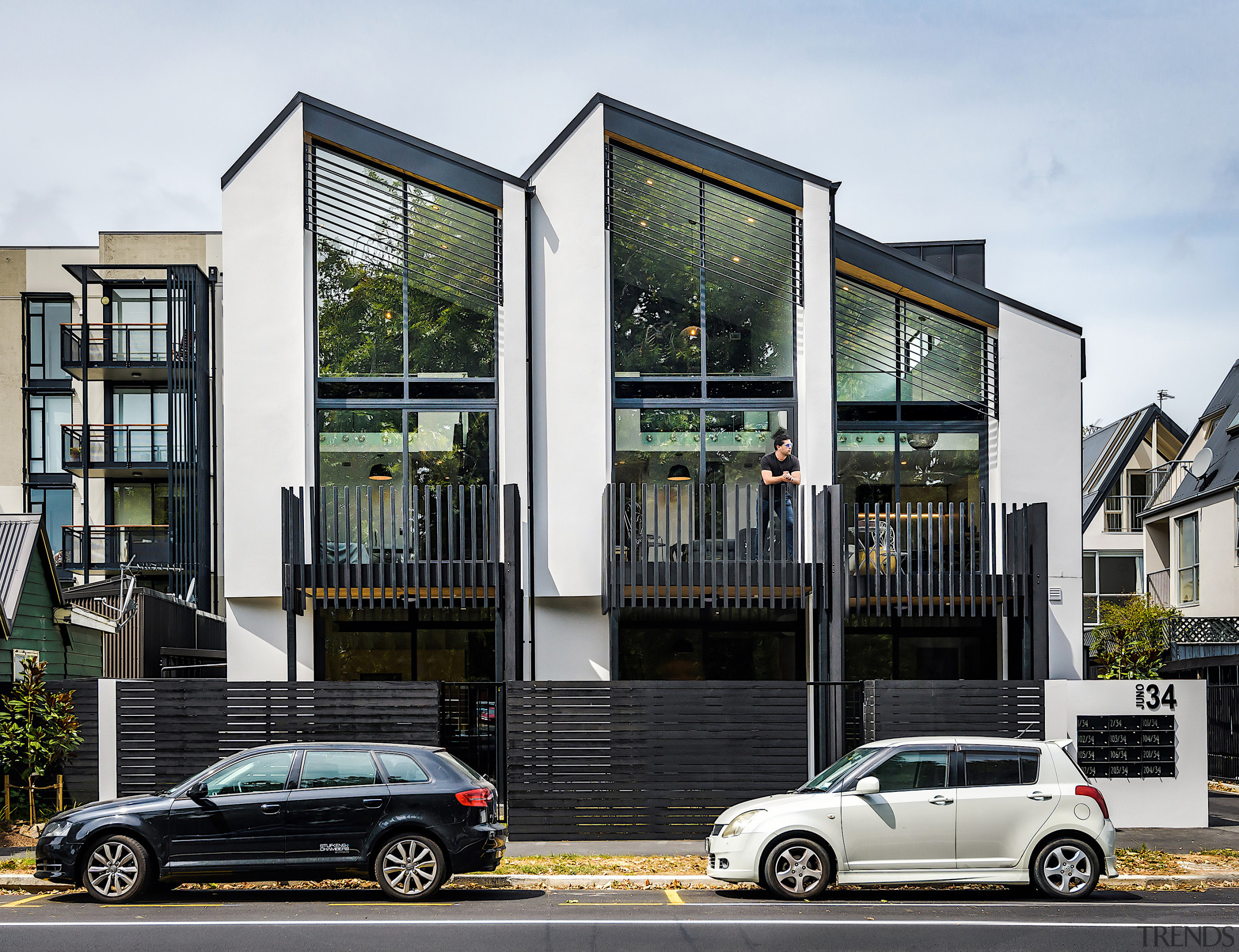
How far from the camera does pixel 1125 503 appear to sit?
4469cm

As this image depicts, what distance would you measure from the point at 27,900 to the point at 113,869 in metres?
1.04

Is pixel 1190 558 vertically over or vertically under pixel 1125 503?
under

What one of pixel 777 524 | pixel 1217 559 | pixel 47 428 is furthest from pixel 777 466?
pixel 47 428

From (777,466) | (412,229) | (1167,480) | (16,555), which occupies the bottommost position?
(16,555)

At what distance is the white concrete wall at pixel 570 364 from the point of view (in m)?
17.5

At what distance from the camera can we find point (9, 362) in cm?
4681

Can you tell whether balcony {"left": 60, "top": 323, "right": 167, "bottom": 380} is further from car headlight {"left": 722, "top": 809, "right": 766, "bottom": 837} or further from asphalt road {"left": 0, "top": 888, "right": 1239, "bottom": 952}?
car headlight {"left": 722, "top": 809, "right": 766, "bottom": 837}

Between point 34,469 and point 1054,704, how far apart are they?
42.0m

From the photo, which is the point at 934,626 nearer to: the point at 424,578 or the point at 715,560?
the point at 715,560

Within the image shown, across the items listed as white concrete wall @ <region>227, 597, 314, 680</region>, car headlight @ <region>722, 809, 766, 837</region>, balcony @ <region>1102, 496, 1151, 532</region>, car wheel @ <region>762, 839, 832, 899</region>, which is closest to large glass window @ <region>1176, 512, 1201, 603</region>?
balcony @ <region>1102, 496, 1151, 532</region>

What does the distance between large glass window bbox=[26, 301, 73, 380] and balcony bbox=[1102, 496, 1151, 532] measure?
3937 cm

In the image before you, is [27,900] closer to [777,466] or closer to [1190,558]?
[777,466]

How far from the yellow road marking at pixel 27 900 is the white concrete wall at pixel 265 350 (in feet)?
20.1

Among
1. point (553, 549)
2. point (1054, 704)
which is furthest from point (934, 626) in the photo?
point (553, 549)
